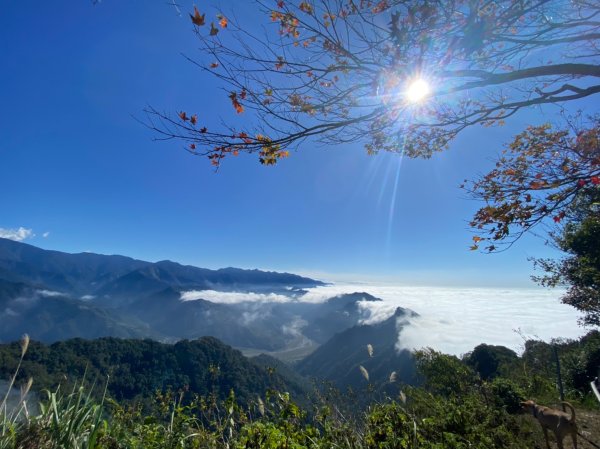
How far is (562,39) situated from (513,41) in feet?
1.78

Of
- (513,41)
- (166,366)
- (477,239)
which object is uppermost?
(513,41)

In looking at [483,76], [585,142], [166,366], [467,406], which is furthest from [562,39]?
[166,366]

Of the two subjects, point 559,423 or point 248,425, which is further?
point 559,423

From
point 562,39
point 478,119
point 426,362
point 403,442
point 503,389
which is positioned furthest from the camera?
point 426,362

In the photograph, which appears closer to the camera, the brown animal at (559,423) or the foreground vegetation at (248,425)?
the foreground vegetation at (248,425)

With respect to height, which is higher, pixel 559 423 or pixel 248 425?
pixel 248 425

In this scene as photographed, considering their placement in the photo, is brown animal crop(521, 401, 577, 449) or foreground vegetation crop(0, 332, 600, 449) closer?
foreground vegetation crop(0, 332, 600, 449)

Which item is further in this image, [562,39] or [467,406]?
[467,406]

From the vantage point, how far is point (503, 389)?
9.64m

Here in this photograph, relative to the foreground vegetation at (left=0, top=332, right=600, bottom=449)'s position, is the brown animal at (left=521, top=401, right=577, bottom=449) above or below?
below

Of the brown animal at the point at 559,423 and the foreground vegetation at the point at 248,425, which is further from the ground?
the foreground vegetation at the point at 248,425

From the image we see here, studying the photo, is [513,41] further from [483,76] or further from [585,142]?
[585,142]

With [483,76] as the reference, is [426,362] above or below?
below

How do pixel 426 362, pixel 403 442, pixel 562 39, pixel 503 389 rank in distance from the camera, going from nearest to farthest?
pixel 403 442
pixel 562 39
pixel 503 389
pixel 426 362
